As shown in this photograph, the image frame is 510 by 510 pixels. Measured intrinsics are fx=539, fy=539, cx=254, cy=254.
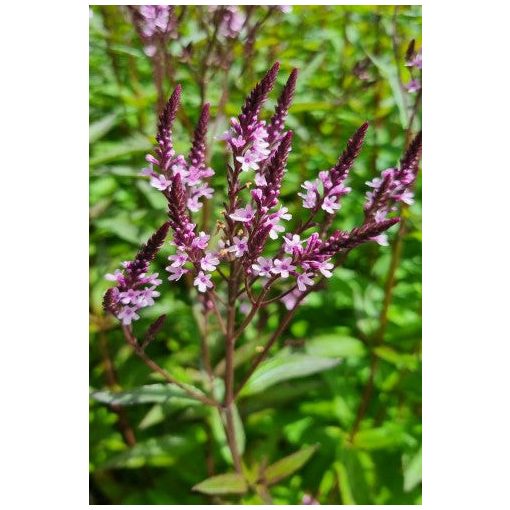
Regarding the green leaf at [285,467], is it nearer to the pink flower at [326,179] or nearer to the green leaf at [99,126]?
the pink flower at [326,179]

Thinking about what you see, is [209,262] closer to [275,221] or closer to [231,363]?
[275,221]

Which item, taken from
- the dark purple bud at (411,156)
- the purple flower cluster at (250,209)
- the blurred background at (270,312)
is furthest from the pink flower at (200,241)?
the blurred background at (270,312)

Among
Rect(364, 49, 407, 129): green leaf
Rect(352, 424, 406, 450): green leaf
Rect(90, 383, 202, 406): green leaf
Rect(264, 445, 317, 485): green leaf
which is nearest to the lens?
Rect(90, 383, 202, 406): green leaf

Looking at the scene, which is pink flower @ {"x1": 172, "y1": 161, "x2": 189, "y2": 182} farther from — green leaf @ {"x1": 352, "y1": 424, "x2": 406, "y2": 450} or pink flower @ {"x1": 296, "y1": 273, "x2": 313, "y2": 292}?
green leaf @ {"x1": 352, "y1": 424, "x2": 406, "y2": 450}

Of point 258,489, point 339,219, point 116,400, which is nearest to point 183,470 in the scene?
point 258,489

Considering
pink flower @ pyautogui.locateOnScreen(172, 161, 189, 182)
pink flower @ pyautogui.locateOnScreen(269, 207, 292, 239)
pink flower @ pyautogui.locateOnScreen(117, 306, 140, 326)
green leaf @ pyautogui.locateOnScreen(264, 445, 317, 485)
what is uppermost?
pink flower @ pyautogui.locateOnScreen(172, 161, 189, 182)

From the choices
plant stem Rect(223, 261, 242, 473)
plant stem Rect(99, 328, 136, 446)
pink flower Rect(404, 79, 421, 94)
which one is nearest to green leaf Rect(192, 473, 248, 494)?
plant stem Rect(223, 261, 242, 473)
